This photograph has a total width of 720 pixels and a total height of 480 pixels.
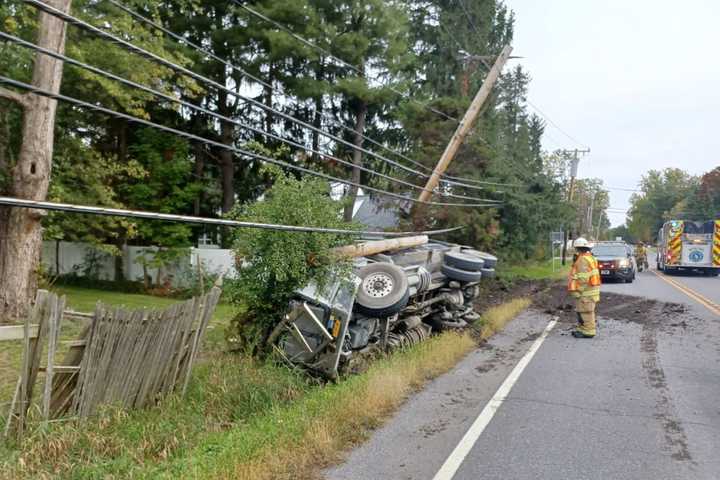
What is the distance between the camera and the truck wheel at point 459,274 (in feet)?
40.3

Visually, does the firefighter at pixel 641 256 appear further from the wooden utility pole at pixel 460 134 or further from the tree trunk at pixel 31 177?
the tree trunk at pixel 31 177

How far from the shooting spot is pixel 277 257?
8.45m

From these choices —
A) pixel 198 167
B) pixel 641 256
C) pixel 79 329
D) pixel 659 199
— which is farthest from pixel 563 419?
pixel 659 199

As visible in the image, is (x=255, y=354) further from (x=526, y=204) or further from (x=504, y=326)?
(x=526, y=204)

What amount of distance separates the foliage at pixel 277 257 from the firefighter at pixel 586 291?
6084 mm

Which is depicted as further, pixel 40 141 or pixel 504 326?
pixel 504 326

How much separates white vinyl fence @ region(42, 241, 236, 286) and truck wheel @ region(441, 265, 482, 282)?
10255 millimetres

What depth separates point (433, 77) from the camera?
1073 inches

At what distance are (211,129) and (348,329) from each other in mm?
16882

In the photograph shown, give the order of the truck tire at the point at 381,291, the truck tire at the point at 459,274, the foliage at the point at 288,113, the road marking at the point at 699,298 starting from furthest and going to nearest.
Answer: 1. the foliage at the point at 288,113
2. the road marking at the point at 699,298
3. the truck tire at the point at 459,274
4. the truck tire at the point at 381,291

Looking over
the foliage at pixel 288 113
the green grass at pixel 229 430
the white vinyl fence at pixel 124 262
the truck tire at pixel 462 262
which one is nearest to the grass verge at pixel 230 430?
the green grass at pixel 229 430

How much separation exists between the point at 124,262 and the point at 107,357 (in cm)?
1891

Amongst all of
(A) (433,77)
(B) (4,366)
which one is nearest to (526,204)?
(A) (433,77)

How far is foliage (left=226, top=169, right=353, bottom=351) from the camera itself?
8.54 meters
